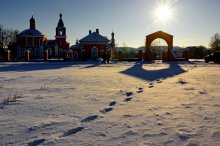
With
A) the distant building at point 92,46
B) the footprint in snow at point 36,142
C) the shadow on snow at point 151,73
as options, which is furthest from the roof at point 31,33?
the footprint in snow at point 36,142

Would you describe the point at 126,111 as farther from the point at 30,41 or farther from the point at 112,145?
the point at 30,41

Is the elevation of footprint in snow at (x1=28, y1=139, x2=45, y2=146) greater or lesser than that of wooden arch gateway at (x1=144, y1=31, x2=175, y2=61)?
lesser

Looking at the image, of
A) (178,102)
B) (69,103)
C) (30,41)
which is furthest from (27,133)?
(30,41)

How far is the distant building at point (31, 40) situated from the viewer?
65.1 metres

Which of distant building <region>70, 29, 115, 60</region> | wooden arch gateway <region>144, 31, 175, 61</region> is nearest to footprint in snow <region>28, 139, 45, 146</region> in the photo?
wooden arch gateway <region>144, 31, 175, 61</region>

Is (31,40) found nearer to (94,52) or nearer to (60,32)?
(60,32)

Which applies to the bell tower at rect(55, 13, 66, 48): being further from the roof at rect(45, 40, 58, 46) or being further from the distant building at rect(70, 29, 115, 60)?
the distant building at rect(70, 29, 115, 60)

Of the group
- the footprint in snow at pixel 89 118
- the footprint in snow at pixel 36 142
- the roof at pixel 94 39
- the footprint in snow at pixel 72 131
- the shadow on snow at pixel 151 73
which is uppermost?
the roof at pixel 94 39

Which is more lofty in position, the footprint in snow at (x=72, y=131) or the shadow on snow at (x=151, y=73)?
the shadow on snow at (x=151, y=73)

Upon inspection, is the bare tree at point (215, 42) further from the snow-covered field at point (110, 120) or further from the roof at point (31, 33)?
the snow-covered field at point (110, 120)

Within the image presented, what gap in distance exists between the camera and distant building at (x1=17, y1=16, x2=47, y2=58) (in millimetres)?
65062

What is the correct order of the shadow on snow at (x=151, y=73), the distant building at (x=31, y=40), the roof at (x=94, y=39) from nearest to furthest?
the shadow on snow at (x=151, y=73) → the roof at (x=94, y=39) → the distant building at (x=31, y=40)

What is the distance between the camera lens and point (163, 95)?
7.69 metres

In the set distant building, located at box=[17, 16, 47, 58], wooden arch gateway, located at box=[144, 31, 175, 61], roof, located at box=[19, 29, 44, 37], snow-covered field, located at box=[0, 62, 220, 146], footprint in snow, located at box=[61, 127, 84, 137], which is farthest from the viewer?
distant building, located at box=[17, 16, 47, 58]
